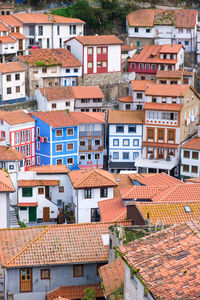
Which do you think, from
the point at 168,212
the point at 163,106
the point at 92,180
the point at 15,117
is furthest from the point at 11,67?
the point at 168,212

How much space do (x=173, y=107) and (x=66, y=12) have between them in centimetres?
3310

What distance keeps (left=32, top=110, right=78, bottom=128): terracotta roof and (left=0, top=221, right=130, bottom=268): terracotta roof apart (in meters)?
36.3

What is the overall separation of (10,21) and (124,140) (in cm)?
2472

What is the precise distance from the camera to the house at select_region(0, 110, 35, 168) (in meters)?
69.8

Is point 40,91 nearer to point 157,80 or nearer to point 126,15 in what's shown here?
point 157,80

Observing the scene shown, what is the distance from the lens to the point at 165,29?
9612 centimetres

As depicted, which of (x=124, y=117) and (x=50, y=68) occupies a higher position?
(x=50, y=68)

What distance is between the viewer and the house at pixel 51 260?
33.2 m

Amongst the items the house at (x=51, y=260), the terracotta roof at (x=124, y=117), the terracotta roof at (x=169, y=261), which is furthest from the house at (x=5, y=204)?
the terracotta roof at (x=124, y=117)

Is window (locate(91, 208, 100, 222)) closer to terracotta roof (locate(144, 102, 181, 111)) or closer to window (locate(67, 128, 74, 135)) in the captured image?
window (locate(67, 128, 74, 135))

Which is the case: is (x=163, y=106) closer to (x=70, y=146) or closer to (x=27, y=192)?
(x=70, y=146)

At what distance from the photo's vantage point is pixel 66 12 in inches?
3932

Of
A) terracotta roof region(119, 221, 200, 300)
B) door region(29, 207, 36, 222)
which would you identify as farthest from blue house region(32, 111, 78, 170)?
terracotta roof region(119, 221, 200, 300)

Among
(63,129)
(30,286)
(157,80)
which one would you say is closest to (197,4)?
(157,80)
